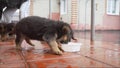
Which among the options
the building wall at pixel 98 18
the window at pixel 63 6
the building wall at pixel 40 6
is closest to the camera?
the building wall at pixel 98 18

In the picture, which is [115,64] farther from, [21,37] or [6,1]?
[6,1]

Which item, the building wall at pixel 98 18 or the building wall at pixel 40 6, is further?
the building wall at pixel 40 6

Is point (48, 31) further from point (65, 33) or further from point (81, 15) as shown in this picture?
point (81, 15)

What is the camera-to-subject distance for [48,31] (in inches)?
73.2

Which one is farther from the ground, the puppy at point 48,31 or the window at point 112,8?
the window at point 112,8

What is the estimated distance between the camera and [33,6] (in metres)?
8.79

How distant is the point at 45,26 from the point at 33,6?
23.0 feet

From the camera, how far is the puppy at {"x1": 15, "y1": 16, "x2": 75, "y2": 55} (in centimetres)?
186

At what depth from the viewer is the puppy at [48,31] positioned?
6.09 feet

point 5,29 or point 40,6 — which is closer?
point 5,29

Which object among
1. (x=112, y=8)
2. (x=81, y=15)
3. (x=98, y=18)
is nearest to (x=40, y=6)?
(x=81, y=15)

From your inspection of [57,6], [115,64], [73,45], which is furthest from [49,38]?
[57,6]

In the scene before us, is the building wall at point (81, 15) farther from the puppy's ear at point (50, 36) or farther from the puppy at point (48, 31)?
the puppy's ear at point (50, 36)

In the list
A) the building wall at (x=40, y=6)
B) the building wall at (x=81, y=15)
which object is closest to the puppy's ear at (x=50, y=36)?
the building wall at (x=81, y=15)
